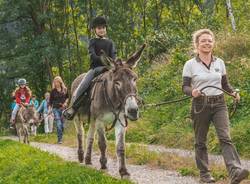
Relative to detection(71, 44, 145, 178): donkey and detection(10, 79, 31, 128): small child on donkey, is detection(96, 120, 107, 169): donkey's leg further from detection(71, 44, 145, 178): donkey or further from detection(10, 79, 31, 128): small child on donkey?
detection(10, 79, 31, 128): small child on donkey

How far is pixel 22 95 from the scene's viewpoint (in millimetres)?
17734

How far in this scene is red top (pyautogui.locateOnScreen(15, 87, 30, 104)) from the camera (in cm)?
1762

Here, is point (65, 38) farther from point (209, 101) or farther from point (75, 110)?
point (209, 101)

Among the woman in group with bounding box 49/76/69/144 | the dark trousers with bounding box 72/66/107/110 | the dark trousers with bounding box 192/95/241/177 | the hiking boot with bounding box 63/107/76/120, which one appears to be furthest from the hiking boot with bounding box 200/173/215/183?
the woman in group with bounding box 49/76/69/144

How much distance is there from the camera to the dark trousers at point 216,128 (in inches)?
308

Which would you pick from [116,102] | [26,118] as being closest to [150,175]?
[116,102]

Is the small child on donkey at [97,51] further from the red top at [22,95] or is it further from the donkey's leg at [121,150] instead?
the red top at [22,95]

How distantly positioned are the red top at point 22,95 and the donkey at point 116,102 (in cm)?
740

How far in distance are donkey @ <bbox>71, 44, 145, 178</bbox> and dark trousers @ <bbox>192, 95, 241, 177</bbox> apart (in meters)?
1.07

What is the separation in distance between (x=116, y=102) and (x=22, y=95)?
9384 millimetres

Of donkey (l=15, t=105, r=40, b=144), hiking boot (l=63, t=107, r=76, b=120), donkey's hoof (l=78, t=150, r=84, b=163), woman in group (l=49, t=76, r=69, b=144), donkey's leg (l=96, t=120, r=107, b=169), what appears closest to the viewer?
donkey's leg (l=96, t=120, r=107, b=169)

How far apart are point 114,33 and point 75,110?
25484 mm

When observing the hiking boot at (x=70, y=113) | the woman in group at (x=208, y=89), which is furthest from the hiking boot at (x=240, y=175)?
the hiking boot at (x=70, y=113)

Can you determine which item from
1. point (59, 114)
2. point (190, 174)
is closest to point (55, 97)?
point (59, 114)
